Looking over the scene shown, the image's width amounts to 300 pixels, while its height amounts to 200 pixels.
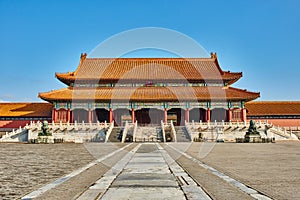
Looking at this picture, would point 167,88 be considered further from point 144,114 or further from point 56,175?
point 56,175

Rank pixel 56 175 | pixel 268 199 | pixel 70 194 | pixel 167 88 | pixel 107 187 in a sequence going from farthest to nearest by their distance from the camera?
pixel 167 88, pixel 56 175, pixel 107 187, pixel 70 194, pixel 268 199

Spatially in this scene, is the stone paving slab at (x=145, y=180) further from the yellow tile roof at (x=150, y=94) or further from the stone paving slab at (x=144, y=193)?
the yellow tile roof at (x=150, y=94)

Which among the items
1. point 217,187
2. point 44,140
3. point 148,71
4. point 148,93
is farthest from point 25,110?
point 217,187

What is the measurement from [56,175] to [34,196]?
261cm

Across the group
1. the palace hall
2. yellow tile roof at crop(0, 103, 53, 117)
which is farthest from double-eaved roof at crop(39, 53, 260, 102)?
yellow tile roof at crop(0, 103, 53, 117)

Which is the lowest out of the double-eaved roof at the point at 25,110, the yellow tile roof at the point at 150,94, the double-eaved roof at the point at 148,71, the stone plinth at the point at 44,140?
the stone plinth at the point at 44,140

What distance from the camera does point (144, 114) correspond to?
42188 millimetres

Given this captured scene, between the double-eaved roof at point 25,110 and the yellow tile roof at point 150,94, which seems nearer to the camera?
the yellow tile roof at point 150,94

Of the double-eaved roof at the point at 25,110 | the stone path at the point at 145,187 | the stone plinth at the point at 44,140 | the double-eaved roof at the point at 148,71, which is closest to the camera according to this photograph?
the stone path at the point at 145,187

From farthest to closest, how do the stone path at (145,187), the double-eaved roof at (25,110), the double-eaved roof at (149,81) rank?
the double-eaved roof at (25,110) → the double-eaved roof at (149,81) → the stone path at (145,187)

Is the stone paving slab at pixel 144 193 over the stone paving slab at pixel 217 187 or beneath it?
over

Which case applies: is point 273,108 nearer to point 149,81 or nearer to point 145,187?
point 149,81

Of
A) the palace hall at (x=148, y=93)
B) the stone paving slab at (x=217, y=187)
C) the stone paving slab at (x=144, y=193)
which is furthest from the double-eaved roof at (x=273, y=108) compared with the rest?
the stone paving slab at (x=144, y=193)

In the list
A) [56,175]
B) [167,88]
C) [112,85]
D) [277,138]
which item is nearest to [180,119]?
[167,88]
